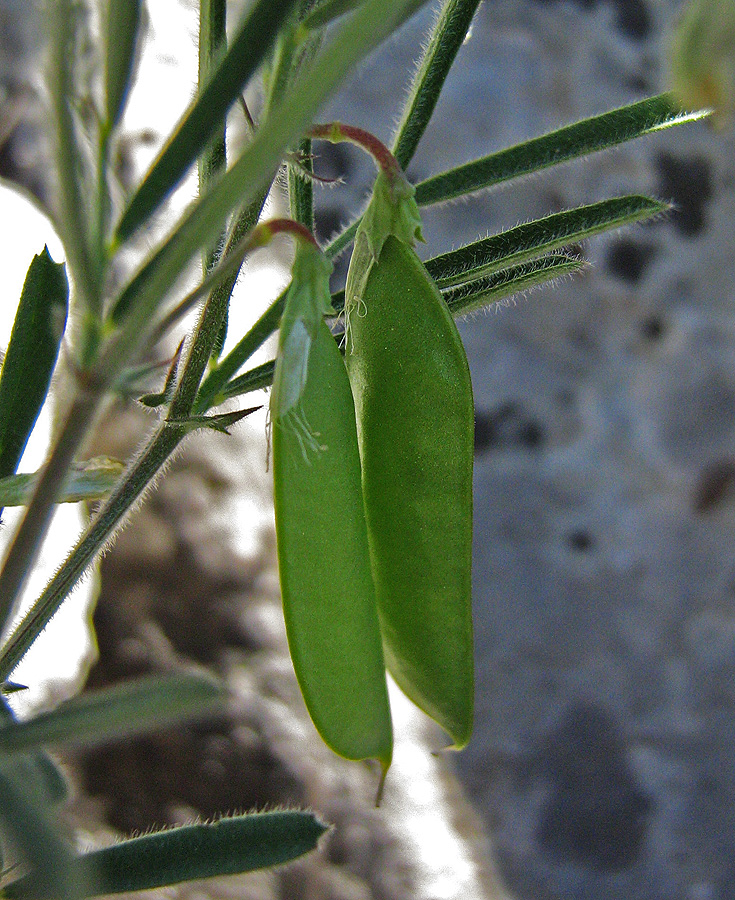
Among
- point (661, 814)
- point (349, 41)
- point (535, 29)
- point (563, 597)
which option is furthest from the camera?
point (535, 29)

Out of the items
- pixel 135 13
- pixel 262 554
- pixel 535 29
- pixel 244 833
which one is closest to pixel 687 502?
pixel 262 554

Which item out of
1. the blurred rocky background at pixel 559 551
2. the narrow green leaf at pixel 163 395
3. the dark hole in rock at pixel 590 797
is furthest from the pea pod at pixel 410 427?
the dark hole in rock at pixel 590 797

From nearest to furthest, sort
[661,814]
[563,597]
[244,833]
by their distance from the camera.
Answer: [244,833]
[661,814]
[563,597]

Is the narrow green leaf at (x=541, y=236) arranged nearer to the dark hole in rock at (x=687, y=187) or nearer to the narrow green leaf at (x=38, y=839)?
the narrow green leaf at (x=38, y=839)

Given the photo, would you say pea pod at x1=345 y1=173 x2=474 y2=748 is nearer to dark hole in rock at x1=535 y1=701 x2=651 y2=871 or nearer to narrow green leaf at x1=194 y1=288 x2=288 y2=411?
narrow green leaf at x1=194 y1=288 x2=288 y2=411

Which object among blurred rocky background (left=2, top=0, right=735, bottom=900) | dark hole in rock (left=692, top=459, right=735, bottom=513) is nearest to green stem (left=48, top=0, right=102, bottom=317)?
blurred rocky background (left=2, top=0, right=735, bottom=900)

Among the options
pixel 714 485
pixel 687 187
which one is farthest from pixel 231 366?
pixel 687 187

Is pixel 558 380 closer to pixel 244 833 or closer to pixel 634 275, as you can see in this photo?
pixel 634 275
